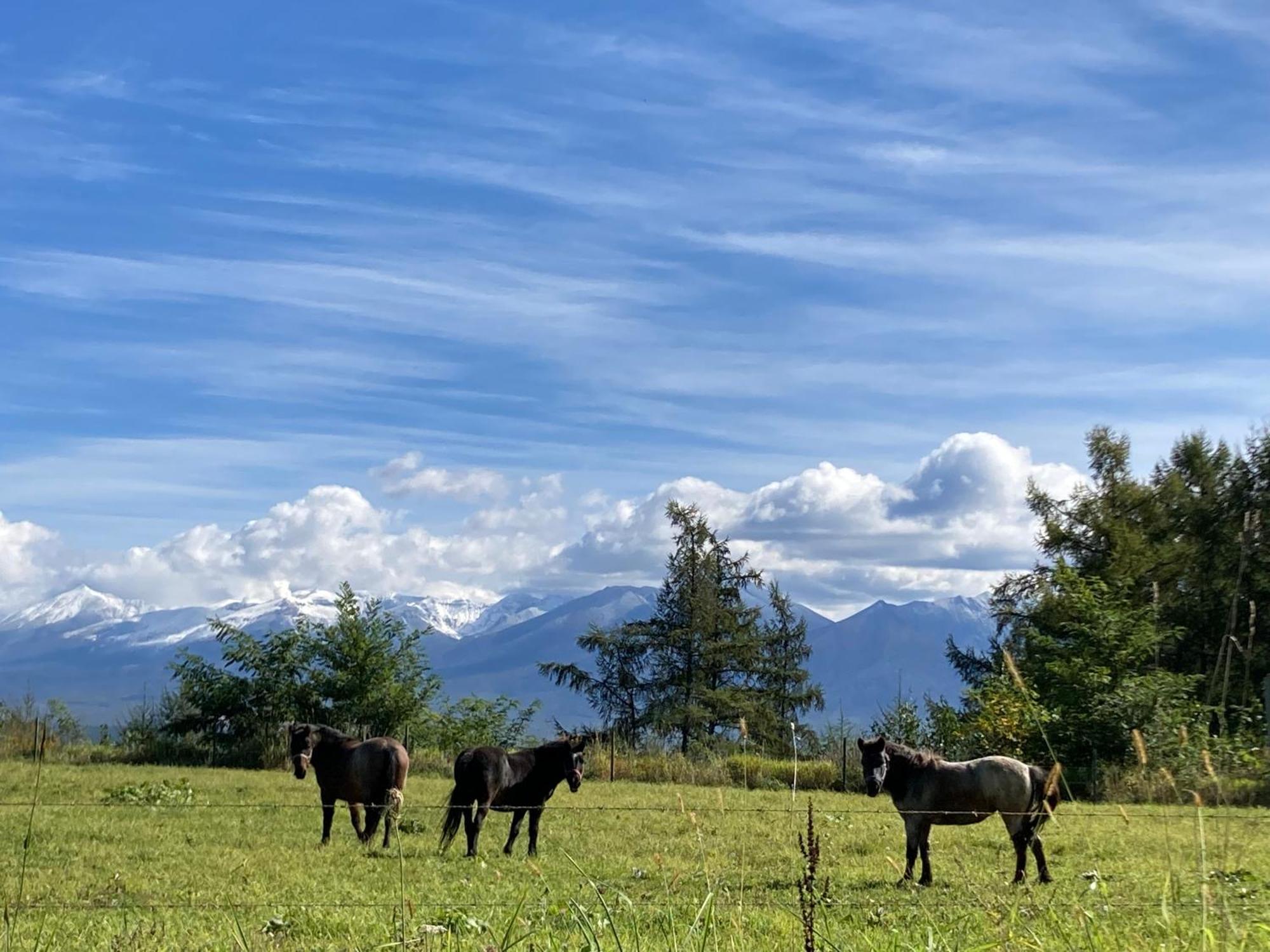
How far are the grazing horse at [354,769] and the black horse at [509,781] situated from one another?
96 cm

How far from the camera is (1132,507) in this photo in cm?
4956

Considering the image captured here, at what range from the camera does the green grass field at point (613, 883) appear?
6734 mm

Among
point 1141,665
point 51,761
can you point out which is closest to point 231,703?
point 51,761

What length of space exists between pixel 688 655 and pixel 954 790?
149ft

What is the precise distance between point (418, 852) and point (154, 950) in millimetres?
6806

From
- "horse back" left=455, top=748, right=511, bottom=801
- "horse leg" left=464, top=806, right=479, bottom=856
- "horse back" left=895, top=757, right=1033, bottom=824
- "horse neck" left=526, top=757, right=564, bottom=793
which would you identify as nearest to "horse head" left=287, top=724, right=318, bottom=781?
"horse back" left=455, top=748, right=511, bottom=801

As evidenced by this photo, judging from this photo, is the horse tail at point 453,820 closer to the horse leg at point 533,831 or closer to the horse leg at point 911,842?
the horse leg at point 533,831

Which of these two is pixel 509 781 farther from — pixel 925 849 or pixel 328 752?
pixel 925 849

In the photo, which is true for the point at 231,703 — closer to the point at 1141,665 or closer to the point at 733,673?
the point at 1141,665

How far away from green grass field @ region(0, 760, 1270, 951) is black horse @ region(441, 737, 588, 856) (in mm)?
369

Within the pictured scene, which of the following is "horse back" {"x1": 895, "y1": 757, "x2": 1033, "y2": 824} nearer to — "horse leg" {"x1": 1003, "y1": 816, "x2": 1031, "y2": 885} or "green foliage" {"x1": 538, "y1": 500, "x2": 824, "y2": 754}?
"horse leg" {"x1": 1003, "y1": 816, "x2": 1031, "y2": 885}

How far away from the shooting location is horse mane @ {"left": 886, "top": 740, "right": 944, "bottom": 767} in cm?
1275

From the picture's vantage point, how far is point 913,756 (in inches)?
506

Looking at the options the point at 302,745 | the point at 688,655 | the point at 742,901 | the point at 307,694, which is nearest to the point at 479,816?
the point at 302,745
